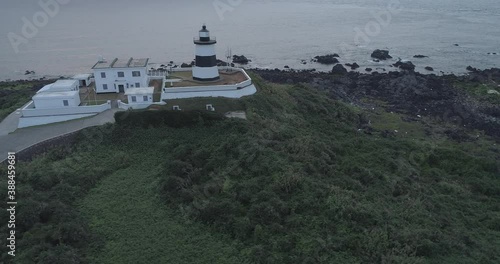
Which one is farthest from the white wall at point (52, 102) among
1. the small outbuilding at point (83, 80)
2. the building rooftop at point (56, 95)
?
the small outbuilding at point (83, 80)

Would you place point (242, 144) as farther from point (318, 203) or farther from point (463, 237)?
point (463, 237)

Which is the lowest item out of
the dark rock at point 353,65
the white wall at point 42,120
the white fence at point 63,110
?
the dark rock at point 353,65

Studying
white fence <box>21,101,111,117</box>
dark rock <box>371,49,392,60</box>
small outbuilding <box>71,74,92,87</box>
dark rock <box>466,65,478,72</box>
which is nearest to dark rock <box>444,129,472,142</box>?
Result: dark rock <box>466,65,478,72</box>

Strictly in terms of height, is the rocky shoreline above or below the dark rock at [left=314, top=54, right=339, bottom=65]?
below

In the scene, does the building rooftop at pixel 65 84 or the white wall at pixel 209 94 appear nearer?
the building rooftop at pixel 65 84

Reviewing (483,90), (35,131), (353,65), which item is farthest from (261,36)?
(35,131)

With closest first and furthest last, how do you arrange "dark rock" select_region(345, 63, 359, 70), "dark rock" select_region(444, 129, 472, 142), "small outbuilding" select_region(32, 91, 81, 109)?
"small outbuilding" select_region(32, 91, 81, 109)
"dark rock" select_region(444, 129, 472, 142)
"dark rock" select_region(345, 63, 359, 70)

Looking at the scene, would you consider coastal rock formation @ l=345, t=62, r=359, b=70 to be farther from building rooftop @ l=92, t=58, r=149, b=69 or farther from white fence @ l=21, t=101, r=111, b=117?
white fence @ l=21, t=101, r=111, b=117
